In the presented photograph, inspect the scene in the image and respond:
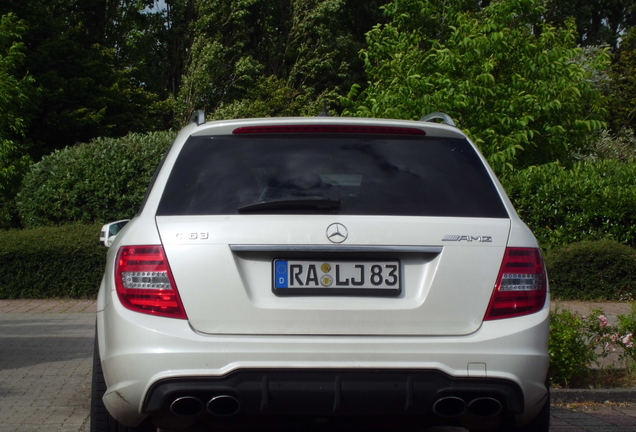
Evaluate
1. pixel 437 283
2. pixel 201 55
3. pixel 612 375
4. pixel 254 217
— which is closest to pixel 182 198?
pixel 254 217

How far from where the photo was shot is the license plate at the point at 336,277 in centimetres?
332

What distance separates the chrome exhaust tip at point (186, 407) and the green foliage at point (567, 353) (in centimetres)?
331

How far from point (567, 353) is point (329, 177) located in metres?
3.14

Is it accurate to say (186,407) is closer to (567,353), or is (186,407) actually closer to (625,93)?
(567,353)

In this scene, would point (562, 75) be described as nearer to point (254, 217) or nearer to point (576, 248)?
point (576, 248)

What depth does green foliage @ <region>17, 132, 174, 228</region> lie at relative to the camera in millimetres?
14625

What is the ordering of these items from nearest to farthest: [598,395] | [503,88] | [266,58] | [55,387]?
[598,395], [55,387], [503,88], [266,58]

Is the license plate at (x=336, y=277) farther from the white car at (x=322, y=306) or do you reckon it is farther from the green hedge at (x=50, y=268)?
the green hedge at (x=50, y=268)

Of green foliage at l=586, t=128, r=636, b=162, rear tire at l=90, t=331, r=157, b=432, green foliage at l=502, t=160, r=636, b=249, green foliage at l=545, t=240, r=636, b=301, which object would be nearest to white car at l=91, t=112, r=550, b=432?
rear tire at l=90, t=331, r=157, b=432

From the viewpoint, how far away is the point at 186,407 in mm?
3309

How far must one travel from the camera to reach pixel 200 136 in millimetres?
3789

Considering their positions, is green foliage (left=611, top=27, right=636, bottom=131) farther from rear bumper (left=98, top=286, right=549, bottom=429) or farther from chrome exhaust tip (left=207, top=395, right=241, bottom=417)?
chrome exhaust tip (left=207, top=395, right=241, bottom=417)

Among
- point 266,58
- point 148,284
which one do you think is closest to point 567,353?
point 148,284

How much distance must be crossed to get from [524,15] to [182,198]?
13.3 metres
